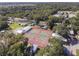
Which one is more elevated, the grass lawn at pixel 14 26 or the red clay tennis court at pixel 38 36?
the grass lawn at pixel 14 26

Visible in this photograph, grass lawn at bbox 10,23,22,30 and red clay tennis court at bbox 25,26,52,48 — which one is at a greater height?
grass lawn at bbox 10,23,22,30

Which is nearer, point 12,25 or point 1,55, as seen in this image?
point 1,55

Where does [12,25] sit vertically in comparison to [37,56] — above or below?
above

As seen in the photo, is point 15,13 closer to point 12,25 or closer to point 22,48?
point 12,25

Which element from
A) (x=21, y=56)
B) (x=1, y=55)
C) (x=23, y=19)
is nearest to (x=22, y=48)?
(x=21, y=56)

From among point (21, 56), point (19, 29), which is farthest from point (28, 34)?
point (21, 56)

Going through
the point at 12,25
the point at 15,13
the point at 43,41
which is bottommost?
the point at 43,41
